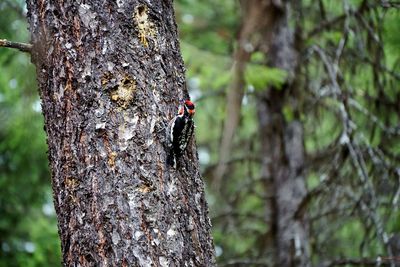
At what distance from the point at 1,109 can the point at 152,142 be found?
4.79 metres

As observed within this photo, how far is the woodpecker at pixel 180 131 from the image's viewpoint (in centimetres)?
244

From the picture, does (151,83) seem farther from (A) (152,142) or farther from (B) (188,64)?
(B) (188,64)

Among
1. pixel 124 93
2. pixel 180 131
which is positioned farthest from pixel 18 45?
pixel 180 131

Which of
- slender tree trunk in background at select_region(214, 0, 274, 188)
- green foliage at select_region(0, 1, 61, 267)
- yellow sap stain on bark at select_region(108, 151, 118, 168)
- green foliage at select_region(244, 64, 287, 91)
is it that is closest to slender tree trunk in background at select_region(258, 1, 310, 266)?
green foliage at select_region(244, 64, 287, 91)

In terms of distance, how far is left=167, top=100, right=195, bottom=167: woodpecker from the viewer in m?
2.44

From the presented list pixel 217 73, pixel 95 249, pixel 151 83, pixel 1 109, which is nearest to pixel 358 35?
pixel 217 73

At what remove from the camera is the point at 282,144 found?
5969 mm

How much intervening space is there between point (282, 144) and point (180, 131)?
360 centimetres

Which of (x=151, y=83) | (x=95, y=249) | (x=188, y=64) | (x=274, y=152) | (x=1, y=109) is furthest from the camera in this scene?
(x=1, y=109)

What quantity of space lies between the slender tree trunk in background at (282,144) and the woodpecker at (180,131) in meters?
3.21

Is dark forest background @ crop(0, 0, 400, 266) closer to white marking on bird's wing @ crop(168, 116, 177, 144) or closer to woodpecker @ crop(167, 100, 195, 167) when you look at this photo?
woodpecker @ crop(167, 100, 195, 167)

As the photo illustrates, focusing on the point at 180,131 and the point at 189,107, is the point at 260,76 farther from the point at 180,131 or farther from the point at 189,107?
the point at 180,131

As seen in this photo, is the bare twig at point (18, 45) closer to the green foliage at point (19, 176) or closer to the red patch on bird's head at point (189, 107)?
the red patch on bird's head at point (189, 107)

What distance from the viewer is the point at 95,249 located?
235cm
